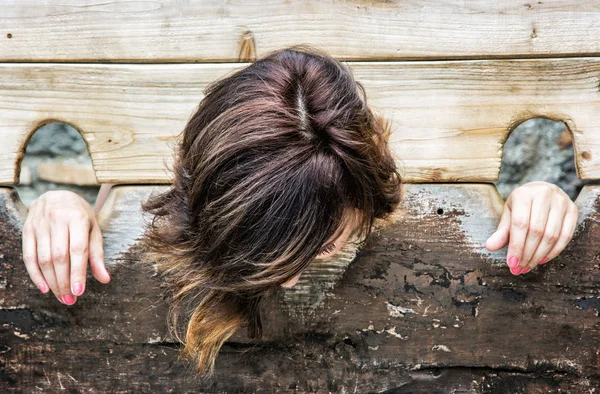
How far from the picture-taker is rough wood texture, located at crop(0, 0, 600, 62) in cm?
127

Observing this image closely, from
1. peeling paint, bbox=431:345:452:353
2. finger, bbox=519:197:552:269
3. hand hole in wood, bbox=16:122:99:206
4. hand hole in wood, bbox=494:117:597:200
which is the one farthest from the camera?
hand hole in wood, bbox=16:122:99:206

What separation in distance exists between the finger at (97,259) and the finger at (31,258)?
0.11 m

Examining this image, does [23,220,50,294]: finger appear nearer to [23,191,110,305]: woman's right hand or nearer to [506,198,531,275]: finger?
[23,191,110,305]: woman's right hand

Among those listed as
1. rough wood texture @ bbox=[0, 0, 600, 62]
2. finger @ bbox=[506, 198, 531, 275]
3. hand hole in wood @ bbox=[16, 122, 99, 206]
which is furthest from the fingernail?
hand hole in wood @ bbox=[16, 122, 99, 206]

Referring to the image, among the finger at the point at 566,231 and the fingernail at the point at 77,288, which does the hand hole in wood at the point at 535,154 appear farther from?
the fingernail at the point at 77,288

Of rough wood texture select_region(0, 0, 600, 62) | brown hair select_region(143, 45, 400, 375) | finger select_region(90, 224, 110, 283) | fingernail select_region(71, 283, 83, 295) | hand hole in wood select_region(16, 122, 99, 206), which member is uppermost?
rough wood texture select_region(0, 0, 600, 62)

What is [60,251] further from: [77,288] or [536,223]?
[536,223]

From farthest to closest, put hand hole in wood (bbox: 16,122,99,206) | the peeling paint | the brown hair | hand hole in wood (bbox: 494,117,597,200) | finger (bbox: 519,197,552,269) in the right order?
hand hole in wood (bbox: 16,122,99,206) < hand hole in wood (bbox: 494,117,597,200) < the peeling paint < finger (bbox: 519,197,552,269) < the brown hair

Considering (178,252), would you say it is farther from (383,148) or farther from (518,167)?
(518,167)

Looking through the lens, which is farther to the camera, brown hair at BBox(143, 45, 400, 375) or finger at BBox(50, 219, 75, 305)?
finger at BBox(50, 219, 75, 305)

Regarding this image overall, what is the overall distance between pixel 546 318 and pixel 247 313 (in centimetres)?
66

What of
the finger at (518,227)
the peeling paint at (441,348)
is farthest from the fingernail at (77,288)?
the finger at (518,227)

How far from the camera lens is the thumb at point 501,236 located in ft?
4.08

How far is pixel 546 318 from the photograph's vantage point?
1.33 metres
